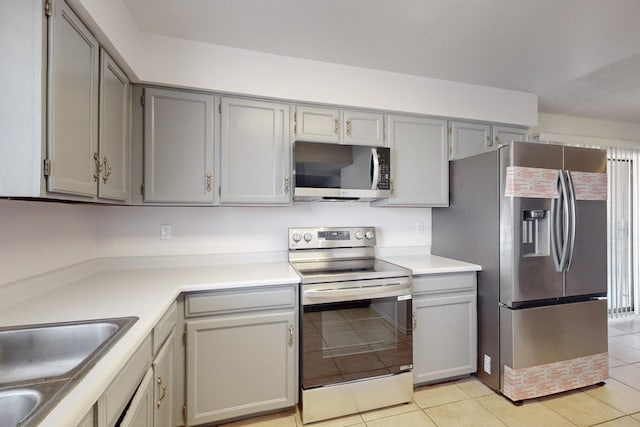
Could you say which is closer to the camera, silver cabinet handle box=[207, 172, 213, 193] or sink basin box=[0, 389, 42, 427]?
sink basin box=[0, 389, 42, 427]

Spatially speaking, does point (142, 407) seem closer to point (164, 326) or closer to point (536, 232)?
point (164, 326)

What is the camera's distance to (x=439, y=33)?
186 cm

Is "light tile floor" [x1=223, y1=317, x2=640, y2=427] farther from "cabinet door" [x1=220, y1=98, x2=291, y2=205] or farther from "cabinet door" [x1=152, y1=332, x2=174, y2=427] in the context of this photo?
"cabinet door" [x1=220, y1=98, x2=291, y2=205]

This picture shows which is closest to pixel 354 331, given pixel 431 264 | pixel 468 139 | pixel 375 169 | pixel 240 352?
pixel 240 352

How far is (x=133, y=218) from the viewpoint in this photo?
2100mm

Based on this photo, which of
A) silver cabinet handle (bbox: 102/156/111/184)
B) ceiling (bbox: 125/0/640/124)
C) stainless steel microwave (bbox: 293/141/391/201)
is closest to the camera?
silver cabinet handle (bbox: 102/156/111/184)

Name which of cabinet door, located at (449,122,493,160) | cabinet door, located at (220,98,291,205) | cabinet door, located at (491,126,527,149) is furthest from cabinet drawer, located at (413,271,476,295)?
cabinet door, located at (491,126,527,149)

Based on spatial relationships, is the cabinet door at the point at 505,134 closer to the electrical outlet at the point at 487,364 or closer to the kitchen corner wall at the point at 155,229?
the kitchen corner wall at the point at 155,229

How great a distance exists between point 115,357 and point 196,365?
95cm

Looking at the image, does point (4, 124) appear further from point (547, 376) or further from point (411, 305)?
point (547, 376)

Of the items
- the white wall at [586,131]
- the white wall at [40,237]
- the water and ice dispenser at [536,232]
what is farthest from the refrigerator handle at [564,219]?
the white wall at [40,237]

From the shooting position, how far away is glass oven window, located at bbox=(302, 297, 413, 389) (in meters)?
A: 1.79

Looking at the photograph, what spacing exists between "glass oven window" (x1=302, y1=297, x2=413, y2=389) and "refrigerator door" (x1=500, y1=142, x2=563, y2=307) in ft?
2.45

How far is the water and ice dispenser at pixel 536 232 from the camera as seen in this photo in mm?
2010
